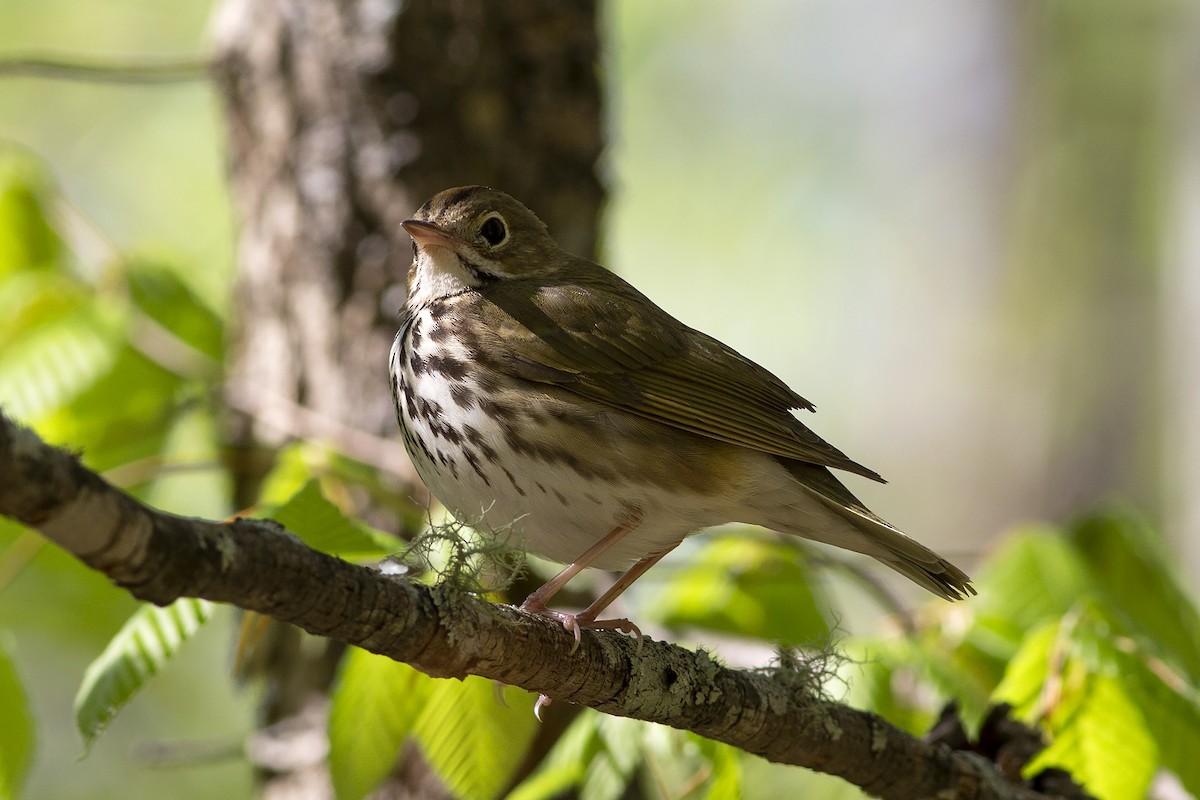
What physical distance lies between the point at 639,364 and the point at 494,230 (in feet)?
2.17

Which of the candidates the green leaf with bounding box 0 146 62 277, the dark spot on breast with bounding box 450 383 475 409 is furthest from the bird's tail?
the green leaf with bounding box 0 146 62 277

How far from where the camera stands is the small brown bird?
115 inches

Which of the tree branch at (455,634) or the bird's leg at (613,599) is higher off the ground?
the bird's leg at (613,599)

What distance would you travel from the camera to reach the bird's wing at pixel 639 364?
304 cm

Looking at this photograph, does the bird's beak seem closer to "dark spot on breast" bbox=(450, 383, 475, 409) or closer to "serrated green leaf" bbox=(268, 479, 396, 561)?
"dark spot on breast" bbox=(450, 383, 475, 409)

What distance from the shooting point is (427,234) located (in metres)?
3.24

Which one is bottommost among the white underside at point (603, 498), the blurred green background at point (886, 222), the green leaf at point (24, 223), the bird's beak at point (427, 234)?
the white underside at point (603, 498)

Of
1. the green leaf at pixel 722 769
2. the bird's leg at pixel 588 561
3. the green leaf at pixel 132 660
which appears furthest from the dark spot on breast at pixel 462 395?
the green leaf at pixel 722 769

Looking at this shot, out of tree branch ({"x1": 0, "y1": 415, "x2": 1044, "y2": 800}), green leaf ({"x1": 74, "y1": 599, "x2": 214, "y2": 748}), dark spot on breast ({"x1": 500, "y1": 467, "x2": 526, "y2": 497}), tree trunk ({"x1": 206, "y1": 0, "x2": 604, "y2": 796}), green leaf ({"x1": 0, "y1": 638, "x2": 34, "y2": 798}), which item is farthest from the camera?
tree trunk ({"x1": 206, "y1": 0, "x2": 604, "y2": 796})

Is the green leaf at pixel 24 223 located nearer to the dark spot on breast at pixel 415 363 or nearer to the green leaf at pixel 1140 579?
the dark spot on breast at pixel 415 363

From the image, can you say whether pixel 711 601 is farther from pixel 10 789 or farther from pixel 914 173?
pixel 914 173

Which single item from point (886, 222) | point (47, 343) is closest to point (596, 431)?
point (47, 343)

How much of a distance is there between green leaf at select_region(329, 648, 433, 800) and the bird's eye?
1.33 m

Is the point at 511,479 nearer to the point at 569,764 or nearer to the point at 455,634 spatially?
the point at 569,764
